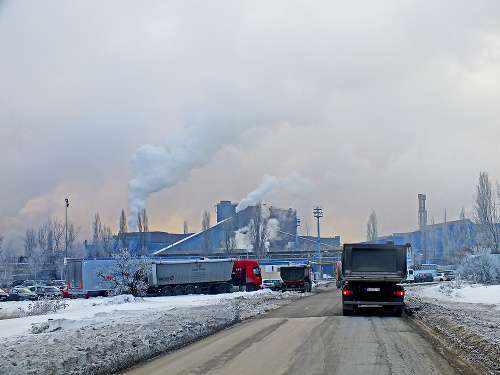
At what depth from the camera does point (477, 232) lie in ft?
222

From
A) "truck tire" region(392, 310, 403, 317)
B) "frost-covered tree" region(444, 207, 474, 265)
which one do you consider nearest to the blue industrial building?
"frost-covered tree" region(444, 207, 474, 265)

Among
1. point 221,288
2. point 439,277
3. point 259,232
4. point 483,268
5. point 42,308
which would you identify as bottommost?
point 439,277

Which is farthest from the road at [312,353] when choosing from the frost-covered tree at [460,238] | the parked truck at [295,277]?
the frost-covered tree at [460,238]

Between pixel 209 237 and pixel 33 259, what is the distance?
30.7 m

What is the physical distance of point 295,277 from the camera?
5041cm

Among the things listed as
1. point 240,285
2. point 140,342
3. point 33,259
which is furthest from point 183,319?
point 33,259

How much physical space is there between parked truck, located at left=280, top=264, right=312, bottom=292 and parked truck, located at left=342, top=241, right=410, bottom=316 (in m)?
27.7

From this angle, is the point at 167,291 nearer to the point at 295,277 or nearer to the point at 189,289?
the point at 189,289

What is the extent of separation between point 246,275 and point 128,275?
1428 centimetres

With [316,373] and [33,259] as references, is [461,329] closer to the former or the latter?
[316,373]

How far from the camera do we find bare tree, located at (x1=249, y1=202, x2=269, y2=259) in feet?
309

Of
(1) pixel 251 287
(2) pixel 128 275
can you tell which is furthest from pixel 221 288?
(2) pixel 128 275

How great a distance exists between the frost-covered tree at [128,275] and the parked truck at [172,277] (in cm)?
97

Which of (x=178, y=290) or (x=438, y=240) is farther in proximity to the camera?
(x=438, y=240)
